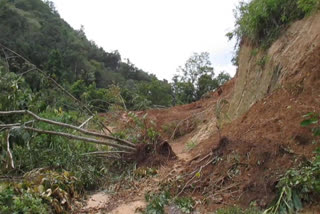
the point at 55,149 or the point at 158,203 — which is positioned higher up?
the point at 55,149

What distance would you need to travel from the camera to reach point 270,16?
7.10m

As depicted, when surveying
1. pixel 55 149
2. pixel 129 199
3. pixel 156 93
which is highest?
Answer: pixel 156 93

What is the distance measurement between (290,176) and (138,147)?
3.79 m

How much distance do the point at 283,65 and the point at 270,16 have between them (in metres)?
1.21

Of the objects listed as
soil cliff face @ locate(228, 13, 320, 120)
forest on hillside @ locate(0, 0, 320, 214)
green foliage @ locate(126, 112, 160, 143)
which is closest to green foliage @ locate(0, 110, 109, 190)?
forest on hillside @ locate(0, 0, 320, 214)

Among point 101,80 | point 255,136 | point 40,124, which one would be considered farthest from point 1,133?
point 101,80

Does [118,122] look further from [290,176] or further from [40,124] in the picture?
Answer: [290,176]

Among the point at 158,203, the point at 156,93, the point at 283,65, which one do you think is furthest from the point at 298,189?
the point at 156,93

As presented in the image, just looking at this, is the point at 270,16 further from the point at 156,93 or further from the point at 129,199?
the point at 156,93

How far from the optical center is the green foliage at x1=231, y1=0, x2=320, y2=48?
21.8 ft

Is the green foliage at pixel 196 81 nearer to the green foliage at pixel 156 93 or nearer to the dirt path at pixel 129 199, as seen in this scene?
the green foliage at pixel 156 93

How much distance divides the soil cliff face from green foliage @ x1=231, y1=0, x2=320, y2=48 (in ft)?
0.60

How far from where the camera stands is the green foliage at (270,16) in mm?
6639

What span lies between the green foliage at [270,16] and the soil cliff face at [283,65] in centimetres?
18
